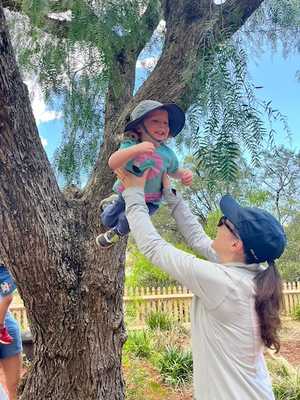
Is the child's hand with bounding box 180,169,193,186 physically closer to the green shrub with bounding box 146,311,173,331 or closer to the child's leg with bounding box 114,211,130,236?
the child's leg with bounding box 114,211,130,236

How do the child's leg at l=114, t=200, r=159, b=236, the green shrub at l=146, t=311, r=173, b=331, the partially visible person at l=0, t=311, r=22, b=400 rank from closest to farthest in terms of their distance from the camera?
the child's leg at l=114, t=200, r=159, b=236 < the partially visible person at l=0, t=311, r=22, b=400 < the green shrub at l=146, t=311, r=173, b=331

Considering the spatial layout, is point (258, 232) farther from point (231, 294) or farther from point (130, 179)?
point (130, 179)

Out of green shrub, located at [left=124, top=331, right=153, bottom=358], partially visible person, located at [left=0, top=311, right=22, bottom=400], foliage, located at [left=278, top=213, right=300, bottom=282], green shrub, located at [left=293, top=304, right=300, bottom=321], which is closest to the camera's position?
partially visible person, located at [left=0, top=311, right=22, bottom=400]

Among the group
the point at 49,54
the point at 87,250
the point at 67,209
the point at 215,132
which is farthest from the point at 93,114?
the point at 215,132

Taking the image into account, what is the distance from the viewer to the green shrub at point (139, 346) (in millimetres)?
5554

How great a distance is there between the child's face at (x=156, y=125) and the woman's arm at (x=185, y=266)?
36 centimetres

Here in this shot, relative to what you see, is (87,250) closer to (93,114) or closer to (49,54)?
(93,114)

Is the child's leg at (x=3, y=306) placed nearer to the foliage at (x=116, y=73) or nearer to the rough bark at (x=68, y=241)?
the rough bark at (x=68, y=241)

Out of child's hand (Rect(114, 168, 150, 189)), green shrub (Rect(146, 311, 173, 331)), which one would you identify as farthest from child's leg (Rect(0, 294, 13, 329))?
green shrub (Rect(146, 311, 173, 331))

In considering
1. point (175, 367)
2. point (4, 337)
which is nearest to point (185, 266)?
point (4, 337)

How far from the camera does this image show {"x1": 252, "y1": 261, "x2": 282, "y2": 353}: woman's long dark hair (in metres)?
1.53

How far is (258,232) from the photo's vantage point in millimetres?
1567

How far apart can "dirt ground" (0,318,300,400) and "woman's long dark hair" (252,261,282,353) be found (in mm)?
2912

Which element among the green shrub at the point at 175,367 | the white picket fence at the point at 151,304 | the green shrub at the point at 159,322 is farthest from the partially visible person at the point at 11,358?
the white picket fence at the point at 151,304
